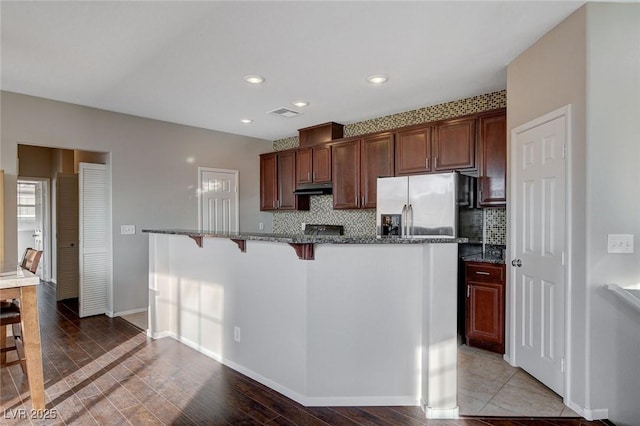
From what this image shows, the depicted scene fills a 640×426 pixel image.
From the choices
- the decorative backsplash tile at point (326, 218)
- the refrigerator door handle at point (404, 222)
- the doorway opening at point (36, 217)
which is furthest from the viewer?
the doorway opening at point (36, 217)

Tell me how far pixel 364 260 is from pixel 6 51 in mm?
3335

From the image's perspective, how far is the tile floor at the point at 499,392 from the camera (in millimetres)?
2438

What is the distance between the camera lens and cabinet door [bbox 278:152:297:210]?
5867 mm

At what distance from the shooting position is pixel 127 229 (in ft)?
16.0

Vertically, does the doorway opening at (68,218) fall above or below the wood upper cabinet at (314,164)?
below

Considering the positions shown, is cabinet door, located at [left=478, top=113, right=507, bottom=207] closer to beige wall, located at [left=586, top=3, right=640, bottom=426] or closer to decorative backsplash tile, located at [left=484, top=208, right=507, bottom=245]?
decorative backsplash tile, located at [left=484, top=208, right=507, bottom=245]

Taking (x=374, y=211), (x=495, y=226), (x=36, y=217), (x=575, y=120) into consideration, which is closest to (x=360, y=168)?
(x=374, y=211)

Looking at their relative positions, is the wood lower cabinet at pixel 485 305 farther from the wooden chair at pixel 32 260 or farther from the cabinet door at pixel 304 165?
the wooden chair at pixel 32 260

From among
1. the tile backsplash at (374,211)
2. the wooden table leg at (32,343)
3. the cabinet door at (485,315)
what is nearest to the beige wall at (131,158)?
the tile backsplash at (374,211)

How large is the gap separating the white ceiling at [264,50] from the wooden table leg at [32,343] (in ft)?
6.20

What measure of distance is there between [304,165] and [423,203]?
2.28 m

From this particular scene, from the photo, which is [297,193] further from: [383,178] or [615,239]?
[615,239]

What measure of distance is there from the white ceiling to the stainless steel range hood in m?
1.26

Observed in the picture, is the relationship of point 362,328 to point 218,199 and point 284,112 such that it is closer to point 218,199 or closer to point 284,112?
point 284,112
